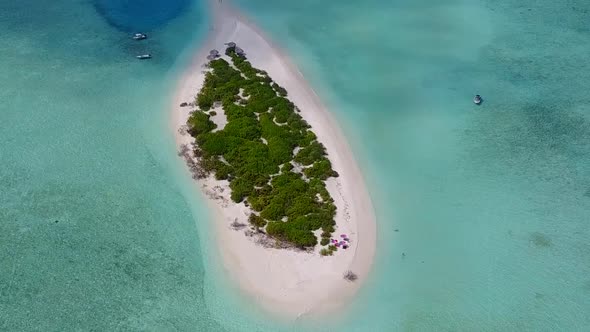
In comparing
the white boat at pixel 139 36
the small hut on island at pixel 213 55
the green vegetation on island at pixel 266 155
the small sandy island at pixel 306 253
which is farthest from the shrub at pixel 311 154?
the white boat at pixel 139 36

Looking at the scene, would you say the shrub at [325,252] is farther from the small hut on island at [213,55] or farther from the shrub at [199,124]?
the small hut on island at [213,55]

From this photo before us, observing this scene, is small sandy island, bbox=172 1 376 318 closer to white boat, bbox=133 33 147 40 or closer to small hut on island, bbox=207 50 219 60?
small hut on island, bbox=207 50 219 60

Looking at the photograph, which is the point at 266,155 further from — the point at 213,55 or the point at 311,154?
the point at 213,55

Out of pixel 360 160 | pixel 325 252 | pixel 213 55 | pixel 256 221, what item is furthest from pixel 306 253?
pixel 213 55

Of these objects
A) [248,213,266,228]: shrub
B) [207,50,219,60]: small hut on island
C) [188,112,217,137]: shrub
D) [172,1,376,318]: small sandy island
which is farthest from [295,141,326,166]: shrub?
[207,50,219,60]: small hut on island

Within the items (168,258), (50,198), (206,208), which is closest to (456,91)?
(206,208)

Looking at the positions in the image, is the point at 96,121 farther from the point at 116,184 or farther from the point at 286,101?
the point at 286,101
